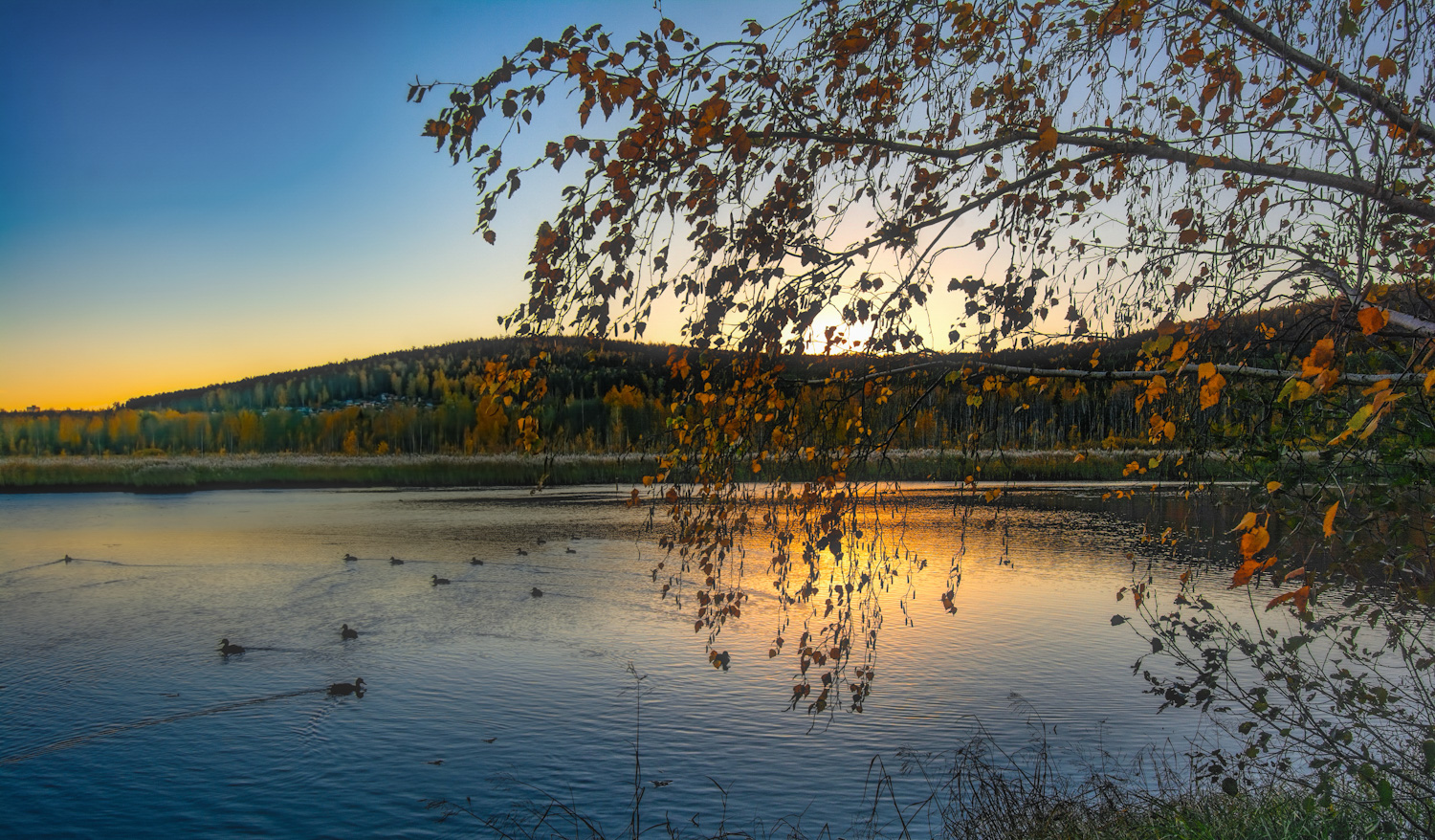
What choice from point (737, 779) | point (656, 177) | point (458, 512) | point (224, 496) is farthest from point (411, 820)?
point (224, 496)

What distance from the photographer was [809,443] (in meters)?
4.63

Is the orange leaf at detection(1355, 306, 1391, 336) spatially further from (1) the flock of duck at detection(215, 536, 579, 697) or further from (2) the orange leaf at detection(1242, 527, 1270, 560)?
(1) the flock of duck at detection(215, 536, 579, 697)

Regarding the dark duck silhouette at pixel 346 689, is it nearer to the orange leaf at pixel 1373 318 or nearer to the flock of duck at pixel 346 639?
the flock of duck at pixel 346 639

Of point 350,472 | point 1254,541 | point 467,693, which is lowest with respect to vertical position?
point 467,693

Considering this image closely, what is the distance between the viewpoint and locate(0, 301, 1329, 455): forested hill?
4.55 metres

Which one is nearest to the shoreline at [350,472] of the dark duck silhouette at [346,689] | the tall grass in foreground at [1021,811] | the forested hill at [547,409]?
the forested hill at [547,409]

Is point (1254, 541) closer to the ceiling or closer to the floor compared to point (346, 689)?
closer to the ceiling

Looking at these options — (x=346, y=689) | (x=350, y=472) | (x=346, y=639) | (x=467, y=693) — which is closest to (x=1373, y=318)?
(x=467, y=693)

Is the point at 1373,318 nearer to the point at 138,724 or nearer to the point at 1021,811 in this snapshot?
the point at 1021,811

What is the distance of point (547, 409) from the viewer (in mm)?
17281

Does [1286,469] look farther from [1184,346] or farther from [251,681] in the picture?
[251,681]

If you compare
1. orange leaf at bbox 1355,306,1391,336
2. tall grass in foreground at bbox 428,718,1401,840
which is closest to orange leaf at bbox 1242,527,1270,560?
orange leaf at bbox 1355,306,1391,336

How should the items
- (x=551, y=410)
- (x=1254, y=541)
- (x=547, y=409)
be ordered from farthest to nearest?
1. (x=551, y=410)
2. (x=547, y=409)
3. (x=1254, y=541)

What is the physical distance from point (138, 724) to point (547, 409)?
997 centimetres
